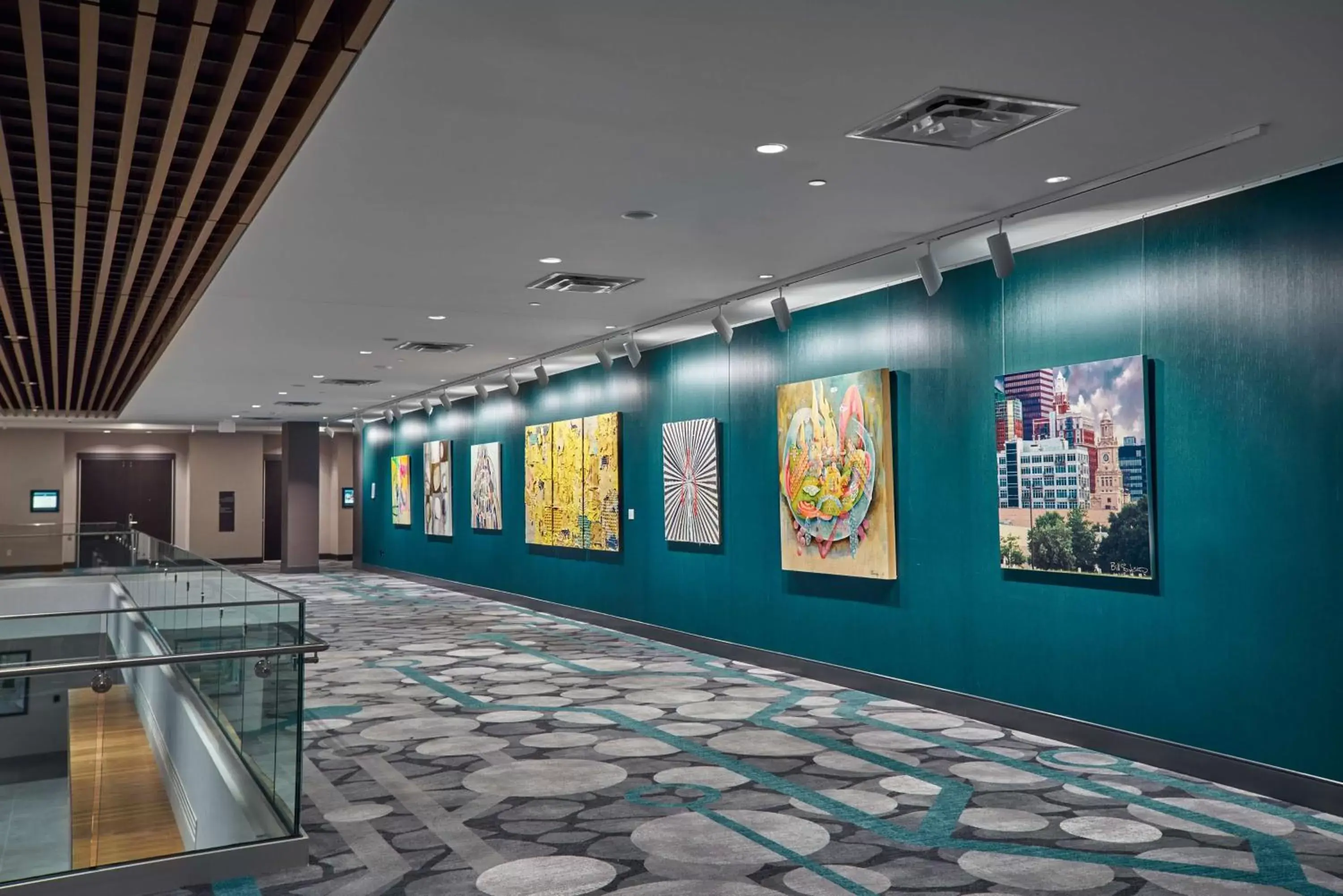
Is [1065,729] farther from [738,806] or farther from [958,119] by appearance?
[958,119]

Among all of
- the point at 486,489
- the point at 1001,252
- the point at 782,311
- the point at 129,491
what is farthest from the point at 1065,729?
the point at 129,491

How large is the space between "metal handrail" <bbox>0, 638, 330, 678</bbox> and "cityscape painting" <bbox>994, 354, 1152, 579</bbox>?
4.43m

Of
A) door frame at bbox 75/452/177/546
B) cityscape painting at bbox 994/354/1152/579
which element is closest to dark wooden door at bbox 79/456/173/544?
door frame at bbox 75/452/177/546

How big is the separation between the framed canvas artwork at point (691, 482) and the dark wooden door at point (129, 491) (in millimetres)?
19114

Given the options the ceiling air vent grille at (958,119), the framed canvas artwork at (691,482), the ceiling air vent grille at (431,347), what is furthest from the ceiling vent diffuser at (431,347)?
the ceiling air vent grille at (958,119)

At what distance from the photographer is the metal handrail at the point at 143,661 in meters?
4.16

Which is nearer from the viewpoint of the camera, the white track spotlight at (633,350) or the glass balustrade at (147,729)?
the glass balustrade at (147,729)

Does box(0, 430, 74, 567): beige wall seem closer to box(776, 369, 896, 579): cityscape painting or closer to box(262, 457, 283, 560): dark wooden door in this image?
box(262, 457, 283, 560): dark wooden door

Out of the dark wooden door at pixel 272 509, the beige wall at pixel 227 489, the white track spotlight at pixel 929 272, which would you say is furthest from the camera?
the dark wooden door at pixel 272 509

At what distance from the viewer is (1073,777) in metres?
5.81

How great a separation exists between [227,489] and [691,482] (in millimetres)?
19301

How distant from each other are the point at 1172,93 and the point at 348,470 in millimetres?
25856

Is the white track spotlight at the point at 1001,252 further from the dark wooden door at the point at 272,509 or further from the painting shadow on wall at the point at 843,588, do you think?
the dark wooden door at the point at 272,509

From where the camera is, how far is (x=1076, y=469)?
6602mm
